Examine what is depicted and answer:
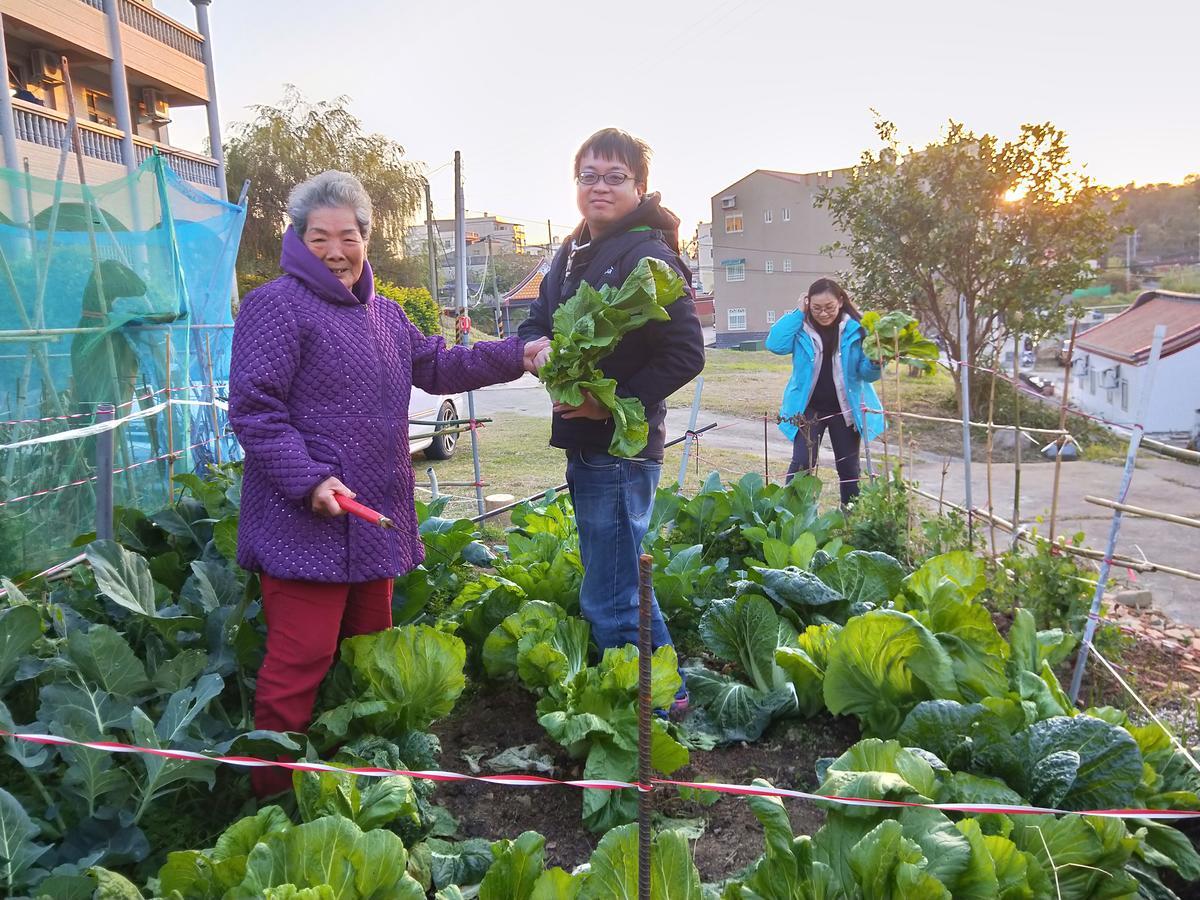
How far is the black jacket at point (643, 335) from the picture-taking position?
108 inches

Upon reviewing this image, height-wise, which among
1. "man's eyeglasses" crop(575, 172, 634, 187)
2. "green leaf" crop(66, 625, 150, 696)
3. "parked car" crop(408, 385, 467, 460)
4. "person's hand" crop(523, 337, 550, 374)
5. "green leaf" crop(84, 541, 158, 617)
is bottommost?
"parked car" crop(408, 385, 467, 460)

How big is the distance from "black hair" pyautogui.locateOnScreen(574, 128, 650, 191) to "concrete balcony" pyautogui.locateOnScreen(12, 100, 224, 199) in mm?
10689

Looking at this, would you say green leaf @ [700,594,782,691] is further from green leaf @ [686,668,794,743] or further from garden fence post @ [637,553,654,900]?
garden fence post @ [637,553,654,900]

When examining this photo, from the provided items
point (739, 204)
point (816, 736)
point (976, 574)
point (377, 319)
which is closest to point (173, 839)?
point (377, 319)

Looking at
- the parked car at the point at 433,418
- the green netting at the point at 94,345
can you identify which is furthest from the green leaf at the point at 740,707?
the parked car at the point at 433,418

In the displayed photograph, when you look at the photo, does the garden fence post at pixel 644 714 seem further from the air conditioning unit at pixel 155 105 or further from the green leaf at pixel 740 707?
the air conditioning unit at pixel 155 105

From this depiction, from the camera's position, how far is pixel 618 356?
278cm

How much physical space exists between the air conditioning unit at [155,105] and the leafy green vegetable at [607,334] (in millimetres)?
22871

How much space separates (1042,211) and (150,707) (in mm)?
13382

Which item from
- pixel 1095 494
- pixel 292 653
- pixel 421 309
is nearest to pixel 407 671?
pixel 292 653

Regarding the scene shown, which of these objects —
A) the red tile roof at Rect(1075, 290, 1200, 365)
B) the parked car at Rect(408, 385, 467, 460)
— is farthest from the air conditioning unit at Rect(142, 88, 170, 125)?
the red tile roof at Rect(1075, 290, 1200, 365)

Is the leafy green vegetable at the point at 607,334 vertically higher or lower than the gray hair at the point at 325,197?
lower

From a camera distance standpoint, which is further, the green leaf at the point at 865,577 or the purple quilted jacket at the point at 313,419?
the green leaf at the point at 865,577

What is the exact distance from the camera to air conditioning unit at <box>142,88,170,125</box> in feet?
69.6
